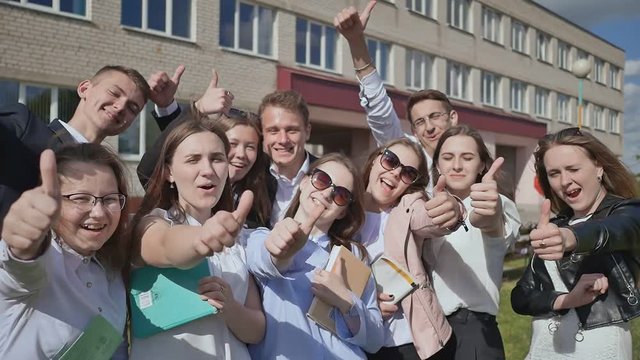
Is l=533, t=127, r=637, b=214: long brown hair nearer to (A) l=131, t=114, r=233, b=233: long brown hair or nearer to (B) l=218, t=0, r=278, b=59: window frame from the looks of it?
(A) l=131, t=114, r=233, b=233: long brown hair

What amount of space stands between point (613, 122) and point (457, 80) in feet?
66.3

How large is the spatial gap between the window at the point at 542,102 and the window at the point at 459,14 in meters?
7.08

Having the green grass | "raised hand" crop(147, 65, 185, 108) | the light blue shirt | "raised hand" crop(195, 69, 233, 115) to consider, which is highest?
"raised hand" crop(147, 65, 185, 108)

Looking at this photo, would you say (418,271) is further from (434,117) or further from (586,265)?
(434,117)

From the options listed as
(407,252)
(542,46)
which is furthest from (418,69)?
(407,252)

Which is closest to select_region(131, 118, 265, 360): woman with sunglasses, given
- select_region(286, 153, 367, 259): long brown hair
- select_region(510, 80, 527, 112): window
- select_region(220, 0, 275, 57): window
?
select_region(286, 153, 367, 259): long brown hair

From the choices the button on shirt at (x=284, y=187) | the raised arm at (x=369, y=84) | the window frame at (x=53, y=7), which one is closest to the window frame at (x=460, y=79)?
the window frame at (x=53, y=7)

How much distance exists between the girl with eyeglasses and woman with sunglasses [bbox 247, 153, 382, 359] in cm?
58

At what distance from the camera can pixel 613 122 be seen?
39.1m

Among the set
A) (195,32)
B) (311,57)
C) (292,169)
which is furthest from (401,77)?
(292,169)

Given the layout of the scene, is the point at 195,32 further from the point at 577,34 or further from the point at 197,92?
the point at 577,34

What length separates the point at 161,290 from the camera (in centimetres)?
220

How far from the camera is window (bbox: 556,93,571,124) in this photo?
31.8 m

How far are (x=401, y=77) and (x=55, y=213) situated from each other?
19.9 meters
